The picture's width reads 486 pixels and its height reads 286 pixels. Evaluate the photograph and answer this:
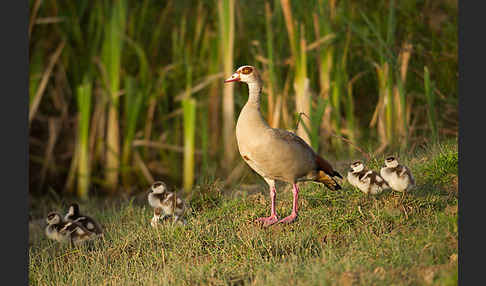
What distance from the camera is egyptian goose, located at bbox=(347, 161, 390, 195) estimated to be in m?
5.13

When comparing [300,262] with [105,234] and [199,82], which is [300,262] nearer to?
[105,234]

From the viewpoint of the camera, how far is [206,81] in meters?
8.88

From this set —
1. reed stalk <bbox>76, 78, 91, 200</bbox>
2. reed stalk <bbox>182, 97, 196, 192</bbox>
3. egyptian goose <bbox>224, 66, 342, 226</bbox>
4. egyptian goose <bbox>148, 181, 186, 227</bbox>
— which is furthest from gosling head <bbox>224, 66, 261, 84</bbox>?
reed stalk <bbox>76, 78, 91, 200</bbox>

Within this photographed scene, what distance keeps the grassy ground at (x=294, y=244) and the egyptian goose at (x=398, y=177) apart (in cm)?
10

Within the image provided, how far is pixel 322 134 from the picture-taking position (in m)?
8.50

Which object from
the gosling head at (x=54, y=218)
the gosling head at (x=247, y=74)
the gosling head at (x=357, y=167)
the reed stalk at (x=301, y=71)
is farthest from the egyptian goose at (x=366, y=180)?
the gosling head at (x=54, y=218)

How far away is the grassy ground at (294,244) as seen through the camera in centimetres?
407

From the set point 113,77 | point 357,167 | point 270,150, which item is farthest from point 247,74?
point 113,77

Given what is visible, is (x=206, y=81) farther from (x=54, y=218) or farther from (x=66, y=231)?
(x=66, y=231)

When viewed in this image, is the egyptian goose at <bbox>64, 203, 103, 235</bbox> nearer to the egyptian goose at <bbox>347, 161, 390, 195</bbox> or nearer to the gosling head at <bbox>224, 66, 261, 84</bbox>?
the gosling head at <bbox>224, 66, 261, 84</bbox>

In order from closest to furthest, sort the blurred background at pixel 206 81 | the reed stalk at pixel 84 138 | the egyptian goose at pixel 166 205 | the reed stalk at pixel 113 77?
the egyptian goose at pixel 166 205, the blurred background at pixel 206 81, the reed stalk at pixel 84 138, the reed stalk at pixel 113 77

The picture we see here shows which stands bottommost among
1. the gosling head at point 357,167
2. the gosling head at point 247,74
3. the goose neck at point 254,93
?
the gosling head at point 357,167

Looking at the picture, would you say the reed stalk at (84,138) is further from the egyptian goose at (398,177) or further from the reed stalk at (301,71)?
the egyptian goose at (398,177)

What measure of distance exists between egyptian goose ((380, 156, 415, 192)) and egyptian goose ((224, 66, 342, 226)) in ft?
1.40
